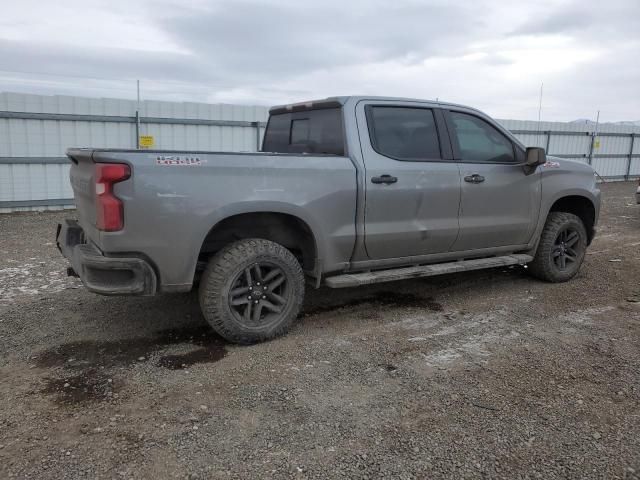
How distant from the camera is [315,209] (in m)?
4.16

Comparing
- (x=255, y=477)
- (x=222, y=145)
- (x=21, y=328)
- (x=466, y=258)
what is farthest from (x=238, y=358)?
(x=222, y=145)

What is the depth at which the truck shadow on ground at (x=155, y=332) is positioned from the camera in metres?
3.47

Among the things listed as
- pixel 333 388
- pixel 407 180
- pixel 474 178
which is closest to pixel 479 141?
pixel 474 178

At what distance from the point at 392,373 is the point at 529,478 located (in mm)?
1225

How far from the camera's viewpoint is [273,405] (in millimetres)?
3188

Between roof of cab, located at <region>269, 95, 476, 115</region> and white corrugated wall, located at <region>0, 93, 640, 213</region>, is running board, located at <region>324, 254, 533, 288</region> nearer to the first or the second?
roof of cab, located at <region>269, 95, 476, 115</region>

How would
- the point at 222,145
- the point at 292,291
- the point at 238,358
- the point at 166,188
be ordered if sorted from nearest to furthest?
the point at 166,188 → the point at 238,358 → the point at 292,291 → the point at 222,145

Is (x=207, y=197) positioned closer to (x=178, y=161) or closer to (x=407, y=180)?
(x=178, y=161)

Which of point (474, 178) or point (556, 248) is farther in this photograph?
point (556, 248)

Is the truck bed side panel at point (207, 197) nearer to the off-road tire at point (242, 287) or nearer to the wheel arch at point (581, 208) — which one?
the off-road tire at point (242, 287)

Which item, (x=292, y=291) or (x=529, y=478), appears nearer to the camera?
(x=529, y=478)

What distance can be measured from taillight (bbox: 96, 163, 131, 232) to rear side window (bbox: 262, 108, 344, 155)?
70.3 inches

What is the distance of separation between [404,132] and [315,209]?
118 cm

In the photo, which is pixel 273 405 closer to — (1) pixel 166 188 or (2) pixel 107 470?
(2) pixel 107 470
